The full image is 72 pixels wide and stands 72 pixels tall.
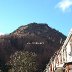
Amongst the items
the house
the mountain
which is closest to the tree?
the mountain

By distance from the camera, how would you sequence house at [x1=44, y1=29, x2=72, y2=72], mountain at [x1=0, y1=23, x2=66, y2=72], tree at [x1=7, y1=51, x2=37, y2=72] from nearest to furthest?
house at [x1=44, y1=29, x2=72, y2=72]
tree at [x1=7, y1=51, x2=37, y2=72]
mountain at [x1=0, y1=23, x2=66, y2=72]

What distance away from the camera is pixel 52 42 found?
563ft

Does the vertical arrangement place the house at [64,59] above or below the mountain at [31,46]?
below

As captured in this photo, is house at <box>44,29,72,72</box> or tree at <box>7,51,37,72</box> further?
tree at <box>7,51,37,72</box>

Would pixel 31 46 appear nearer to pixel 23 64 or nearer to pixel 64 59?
pixel 23 64

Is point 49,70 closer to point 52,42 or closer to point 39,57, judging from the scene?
point 39,57

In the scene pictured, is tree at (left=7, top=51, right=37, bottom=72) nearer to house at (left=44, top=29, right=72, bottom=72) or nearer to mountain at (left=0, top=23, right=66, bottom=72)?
mountain at (left=0, top=23, right=66, bottom=72)

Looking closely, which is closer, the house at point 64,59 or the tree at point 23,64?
the house at point 64,59

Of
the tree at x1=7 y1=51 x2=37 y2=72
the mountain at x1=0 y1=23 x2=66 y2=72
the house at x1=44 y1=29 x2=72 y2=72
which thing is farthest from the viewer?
the mountain at x1=0 y1=23 x2=66 y2=72

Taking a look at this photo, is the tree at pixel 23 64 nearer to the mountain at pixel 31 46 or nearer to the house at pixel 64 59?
the mountain at pixel 31 46

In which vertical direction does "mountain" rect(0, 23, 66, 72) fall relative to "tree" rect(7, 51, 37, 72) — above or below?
above

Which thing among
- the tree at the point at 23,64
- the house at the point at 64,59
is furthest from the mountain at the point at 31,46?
the house at the point at 64,59

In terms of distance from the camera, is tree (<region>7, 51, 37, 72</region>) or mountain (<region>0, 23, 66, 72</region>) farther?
mountain (<region>0, 23, 66, 72</region>)

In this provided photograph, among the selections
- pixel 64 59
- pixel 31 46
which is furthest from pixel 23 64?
pixel 64 59
